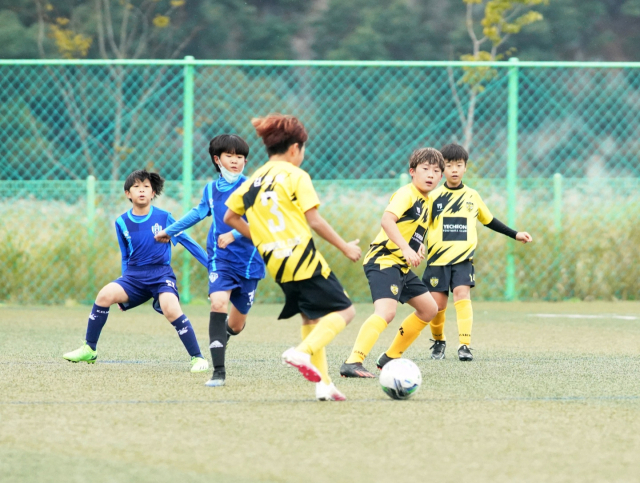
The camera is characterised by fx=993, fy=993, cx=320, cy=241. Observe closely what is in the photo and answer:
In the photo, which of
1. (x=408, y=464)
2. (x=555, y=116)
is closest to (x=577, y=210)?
(x=408, y=464)

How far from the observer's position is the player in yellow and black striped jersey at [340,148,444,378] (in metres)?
5.16

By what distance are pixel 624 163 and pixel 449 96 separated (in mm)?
5584

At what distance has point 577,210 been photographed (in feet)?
34.7

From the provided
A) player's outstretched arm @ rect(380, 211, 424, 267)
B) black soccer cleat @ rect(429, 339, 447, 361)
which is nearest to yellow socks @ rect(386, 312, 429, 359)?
player's outstretched arm @ rect(380, 211, 424, 267)

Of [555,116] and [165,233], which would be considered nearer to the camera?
[165,233]

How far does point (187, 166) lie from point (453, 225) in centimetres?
438

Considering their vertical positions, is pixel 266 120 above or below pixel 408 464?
above

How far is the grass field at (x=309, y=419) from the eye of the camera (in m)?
3.11

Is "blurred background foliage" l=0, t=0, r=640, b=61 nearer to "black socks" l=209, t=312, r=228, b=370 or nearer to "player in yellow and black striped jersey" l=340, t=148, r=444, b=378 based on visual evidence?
"player in yellow and black striped jersey" l=340, t=148, r=444, b=378

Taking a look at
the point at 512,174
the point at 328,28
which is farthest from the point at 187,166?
the point at 328,28

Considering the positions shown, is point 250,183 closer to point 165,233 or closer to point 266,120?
point 266,120

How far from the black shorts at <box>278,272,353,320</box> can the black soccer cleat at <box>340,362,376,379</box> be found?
92cm

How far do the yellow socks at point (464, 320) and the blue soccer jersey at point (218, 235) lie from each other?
1471 millimetres

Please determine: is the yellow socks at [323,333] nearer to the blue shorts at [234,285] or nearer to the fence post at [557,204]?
the blue shorts at [234,285]
